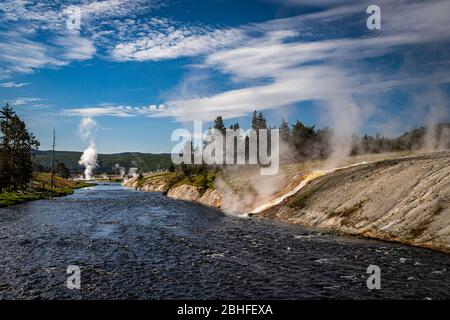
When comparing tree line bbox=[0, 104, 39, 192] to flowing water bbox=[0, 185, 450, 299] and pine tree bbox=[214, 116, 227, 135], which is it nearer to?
flowing water bbox=[0, 185, 450, 299]

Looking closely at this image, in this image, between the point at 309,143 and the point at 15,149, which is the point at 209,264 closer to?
the point at 15,149

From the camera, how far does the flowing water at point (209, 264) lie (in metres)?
23.6

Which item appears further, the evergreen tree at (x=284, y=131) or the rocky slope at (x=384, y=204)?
the evergreen tree at (x=284, y=131)

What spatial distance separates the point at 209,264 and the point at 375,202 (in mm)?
25893

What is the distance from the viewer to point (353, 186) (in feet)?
182

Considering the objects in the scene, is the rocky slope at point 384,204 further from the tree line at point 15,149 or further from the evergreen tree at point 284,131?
the evergreen tree at point 284,131

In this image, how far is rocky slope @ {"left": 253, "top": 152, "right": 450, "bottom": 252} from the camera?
38531 mm

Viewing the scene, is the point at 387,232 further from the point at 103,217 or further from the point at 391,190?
the point at 103,217

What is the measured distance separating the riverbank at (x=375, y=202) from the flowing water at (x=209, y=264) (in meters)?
3.37

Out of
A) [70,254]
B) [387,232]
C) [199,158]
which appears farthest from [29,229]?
[199,158]

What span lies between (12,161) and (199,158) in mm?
85947

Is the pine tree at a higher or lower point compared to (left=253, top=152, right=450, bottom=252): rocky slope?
higher

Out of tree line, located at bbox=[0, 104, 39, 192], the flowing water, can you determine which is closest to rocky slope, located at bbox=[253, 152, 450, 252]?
the flowing water

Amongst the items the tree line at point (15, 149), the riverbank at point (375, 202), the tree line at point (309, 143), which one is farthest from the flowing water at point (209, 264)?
the tree line at point (309, 143)
